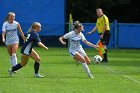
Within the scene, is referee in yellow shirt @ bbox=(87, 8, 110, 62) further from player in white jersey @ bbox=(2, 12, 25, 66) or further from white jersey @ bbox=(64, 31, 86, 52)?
white jersey @ bbox=(64, 31, 86, 52)

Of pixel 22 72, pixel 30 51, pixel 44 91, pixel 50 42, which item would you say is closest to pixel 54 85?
pixel 44 91

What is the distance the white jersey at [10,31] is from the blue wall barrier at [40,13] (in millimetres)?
21031

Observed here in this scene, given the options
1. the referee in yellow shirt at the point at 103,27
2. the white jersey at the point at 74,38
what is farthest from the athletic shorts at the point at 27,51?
the referee in yellow shirt at the point at 103,27

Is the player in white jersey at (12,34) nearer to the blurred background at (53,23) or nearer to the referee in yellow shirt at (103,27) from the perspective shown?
the referee in yellow shirt at (103,27)

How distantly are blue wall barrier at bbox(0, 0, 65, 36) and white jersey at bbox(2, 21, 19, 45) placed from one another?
21031 millimetres

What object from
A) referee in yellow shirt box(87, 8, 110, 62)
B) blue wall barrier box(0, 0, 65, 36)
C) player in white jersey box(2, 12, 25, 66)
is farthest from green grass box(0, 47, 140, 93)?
blue wall barrier box(0, 0, 65, 36)

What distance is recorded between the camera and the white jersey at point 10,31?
66.8 ft

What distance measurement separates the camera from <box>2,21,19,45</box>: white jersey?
802 inches

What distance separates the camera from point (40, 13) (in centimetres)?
4200

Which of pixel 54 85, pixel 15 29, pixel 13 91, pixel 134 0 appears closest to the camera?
pixel 13 91

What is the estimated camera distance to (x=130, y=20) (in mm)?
49812

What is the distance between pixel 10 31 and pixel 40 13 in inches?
853

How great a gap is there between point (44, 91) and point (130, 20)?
3536 cm

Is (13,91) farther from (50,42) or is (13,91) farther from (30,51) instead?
(50,42)
